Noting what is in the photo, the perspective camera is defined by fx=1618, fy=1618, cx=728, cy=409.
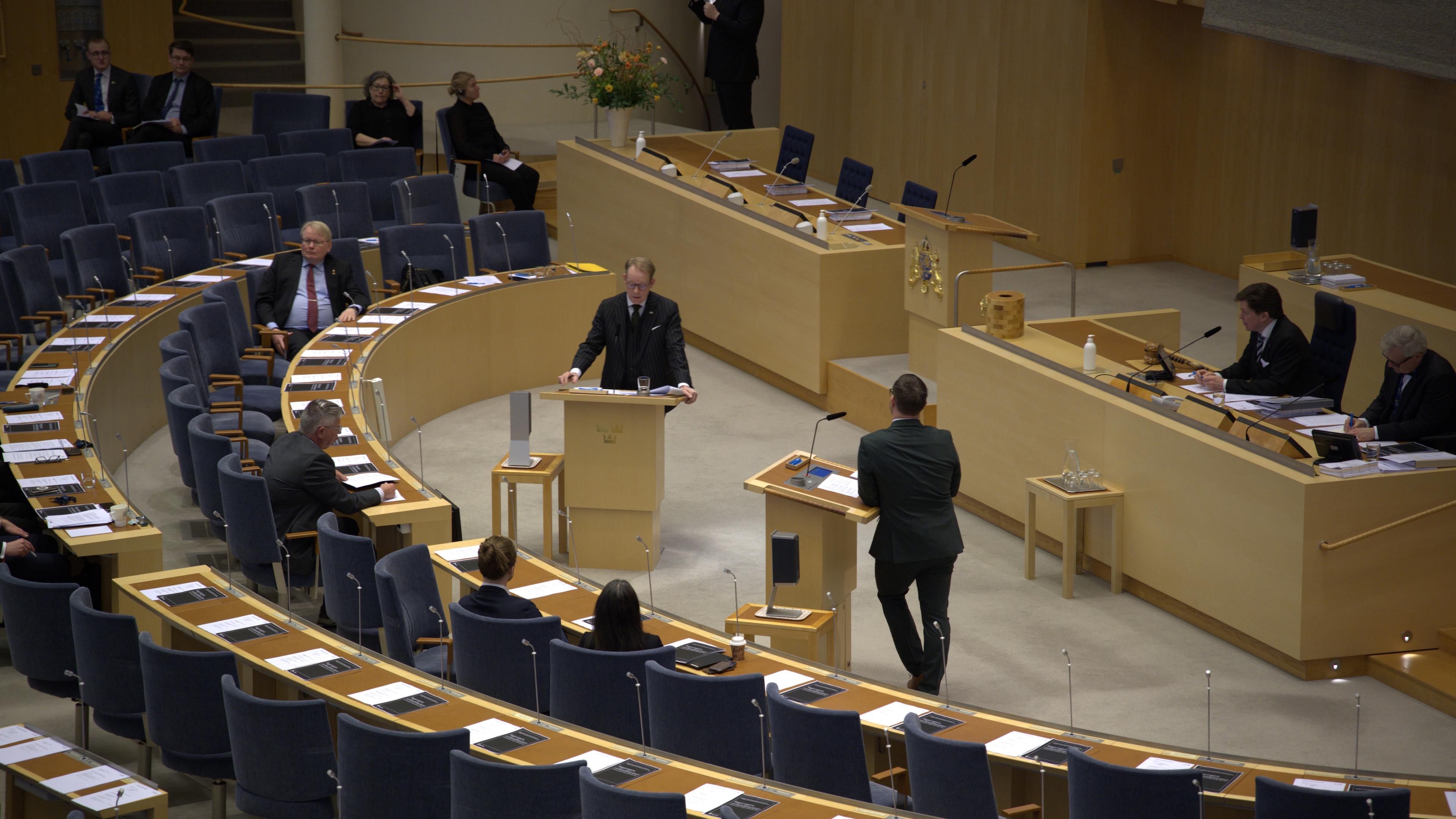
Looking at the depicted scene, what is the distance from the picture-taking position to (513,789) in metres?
4.37

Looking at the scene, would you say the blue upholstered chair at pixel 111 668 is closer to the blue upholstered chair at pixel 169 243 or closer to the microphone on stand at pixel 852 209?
the blue upholstered chair at pixel 169 243

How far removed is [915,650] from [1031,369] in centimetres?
223

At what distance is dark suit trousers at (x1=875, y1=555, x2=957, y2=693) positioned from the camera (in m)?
6.43

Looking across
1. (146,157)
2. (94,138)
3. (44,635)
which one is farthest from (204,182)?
(44,635)

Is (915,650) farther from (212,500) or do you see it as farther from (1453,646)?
(212,500)

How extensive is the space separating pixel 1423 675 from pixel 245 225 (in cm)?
794

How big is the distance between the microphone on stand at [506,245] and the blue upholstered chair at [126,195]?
2.36 m

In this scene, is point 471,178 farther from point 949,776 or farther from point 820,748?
point 949,776

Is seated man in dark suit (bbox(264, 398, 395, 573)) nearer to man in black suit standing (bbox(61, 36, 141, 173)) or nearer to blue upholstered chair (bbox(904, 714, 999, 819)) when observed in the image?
blue upholstered chair (bbox(904, 714, 999, 819))

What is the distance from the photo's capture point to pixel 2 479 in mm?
7098

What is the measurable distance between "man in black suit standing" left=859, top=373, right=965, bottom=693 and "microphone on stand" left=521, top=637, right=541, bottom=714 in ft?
4.97

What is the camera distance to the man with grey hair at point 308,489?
22.8 feet

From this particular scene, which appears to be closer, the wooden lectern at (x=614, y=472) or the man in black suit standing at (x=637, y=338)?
the wooden lectern at (x=614, y=472)

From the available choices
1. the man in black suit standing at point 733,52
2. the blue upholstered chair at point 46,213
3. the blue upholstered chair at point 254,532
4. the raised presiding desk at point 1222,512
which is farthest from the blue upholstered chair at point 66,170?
the raised presiding desk at point 1222,512
